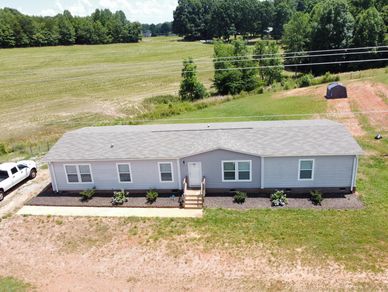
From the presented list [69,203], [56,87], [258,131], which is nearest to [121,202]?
[69,203]

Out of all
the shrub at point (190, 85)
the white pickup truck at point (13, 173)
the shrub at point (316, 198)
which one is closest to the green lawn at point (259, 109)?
the shrub at point (190, 85)

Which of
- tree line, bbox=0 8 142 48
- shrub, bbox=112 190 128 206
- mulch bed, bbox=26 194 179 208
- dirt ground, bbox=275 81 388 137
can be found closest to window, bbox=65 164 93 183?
mulch bed, bbox=26 194 179 208

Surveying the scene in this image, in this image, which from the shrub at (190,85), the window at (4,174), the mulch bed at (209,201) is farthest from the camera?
the shrub at (190,85)

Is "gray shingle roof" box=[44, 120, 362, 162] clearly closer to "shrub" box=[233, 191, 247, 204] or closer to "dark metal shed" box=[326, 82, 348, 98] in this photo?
"shrub" box=[233, 191, 247, 204]

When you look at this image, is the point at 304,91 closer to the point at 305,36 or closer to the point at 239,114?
the point at 239,114

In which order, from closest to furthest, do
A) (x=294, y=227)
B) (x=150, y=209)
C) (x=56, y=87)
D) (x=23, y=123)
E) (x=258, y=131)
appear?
(x=294, y=227), (x=150, y=209), (x=258, y=131), (x=23, y=123), (x=56, y=87)

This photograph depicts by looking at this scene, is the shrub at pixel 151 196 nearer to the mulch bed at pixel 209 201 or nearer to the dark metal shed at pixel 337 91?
the mulch bed at pixel 209 201
